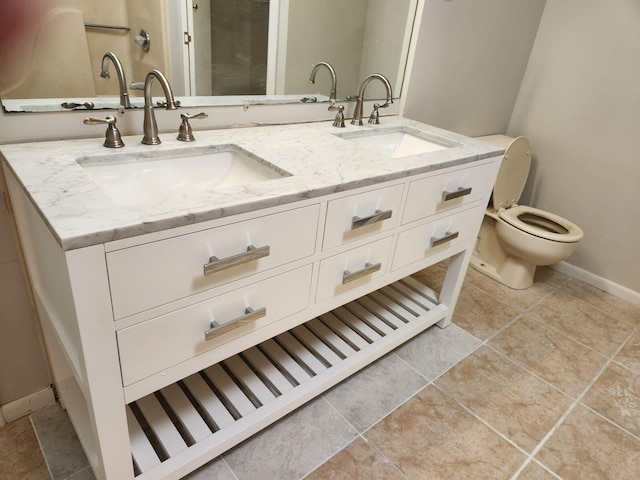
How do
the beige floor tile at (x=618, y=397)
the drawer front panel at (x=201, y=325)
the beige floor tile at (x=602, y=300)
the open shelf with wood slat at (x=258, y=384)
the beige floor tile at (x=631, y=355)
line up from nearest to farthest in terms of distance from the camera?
the drawer front panel at (x=201, y=325) → the open shelf with wood slat at (x=258, y=384) → the beige floor tile at (x=618, y=397) → the beige floor tile at (x=631, y=355) → the beige floor tile at (x=602, y=300)

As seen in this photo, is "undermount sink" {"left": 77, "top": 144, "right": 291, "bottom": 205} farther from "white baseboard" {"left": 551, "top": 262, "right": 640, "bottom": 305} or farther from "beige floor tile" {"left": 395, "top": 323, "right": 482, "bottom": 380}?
"white baseboard" {"left": 551, "top": 262, "right": 640, "bottom": 305}

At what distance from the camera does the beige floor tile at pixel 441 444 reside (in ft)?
4.29

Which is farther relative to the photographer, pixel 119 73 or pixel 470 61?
pixel 470 61

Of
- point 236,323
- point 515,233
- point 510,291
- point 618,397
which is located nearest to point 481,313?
point 510,291

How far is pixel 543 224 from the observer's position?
2371 mm

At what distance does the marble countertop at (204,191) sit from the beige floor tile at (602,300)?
1272 mm

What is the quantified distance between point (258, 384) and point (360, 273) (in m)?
0.50

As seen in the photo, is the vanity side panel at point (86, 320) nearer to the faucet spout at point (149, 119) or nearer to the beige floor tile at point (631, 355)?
the faucet spout at point (149, 119)

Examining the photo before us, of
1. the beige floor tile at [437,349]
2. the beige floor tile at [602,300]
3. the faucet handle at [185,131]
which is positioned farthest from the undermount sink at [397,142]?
the beige floor tile at [602,300]

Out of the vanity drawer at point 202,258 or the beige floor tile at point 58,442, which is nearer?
the vanity drawer at point 202,258

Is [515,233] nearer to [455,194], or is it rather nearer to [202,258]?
[455,194]

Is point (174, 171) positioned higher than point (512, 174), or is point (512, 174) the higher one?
point (174, 171)

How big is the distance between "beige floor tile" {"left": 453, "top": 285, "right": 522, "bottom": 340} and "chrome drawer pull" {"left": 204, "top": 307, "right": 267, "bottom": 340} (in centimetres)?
125

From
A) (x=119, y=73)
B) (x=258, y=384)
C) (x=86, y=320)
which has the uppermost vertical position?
(x=119, y=73)
